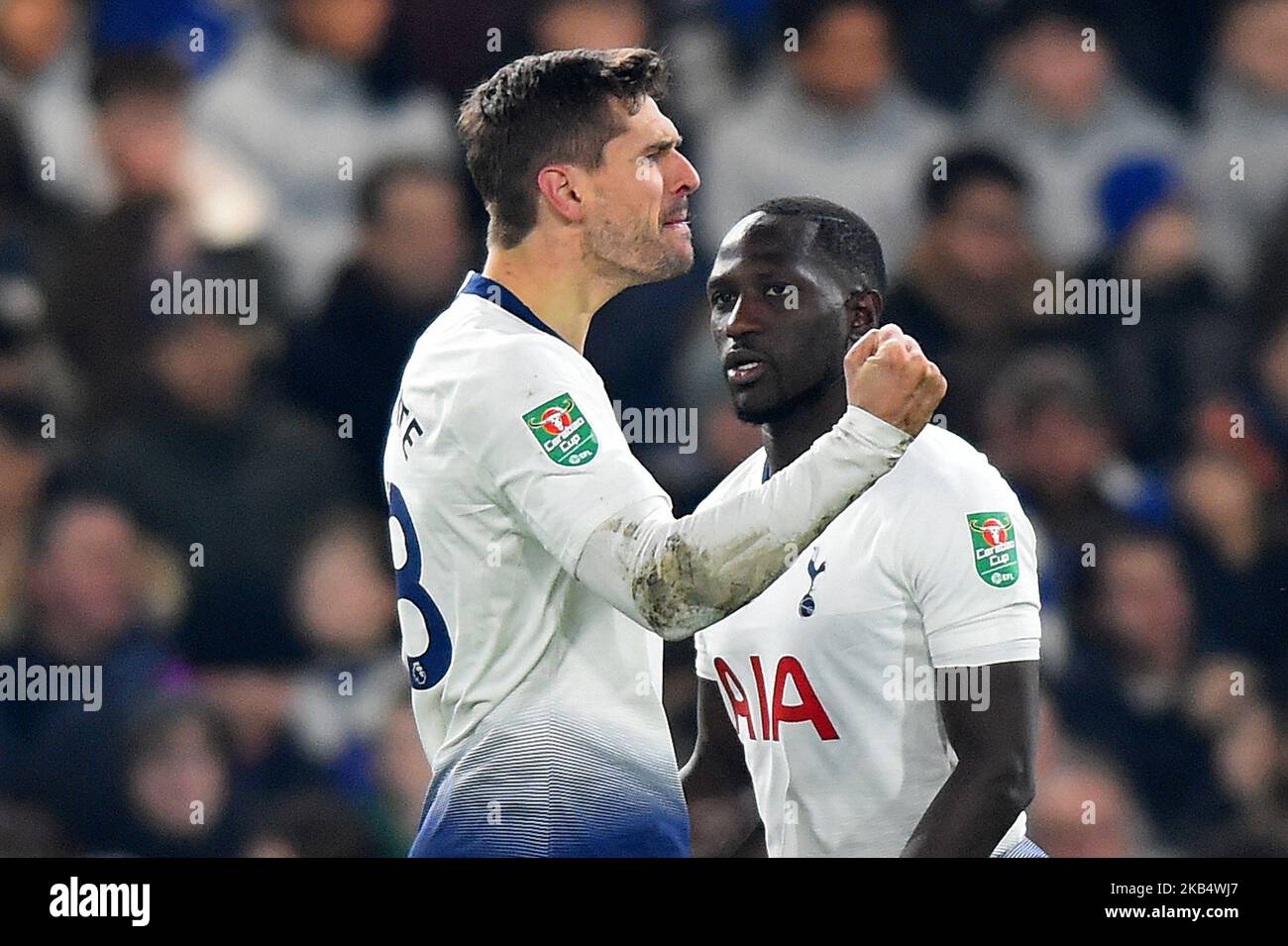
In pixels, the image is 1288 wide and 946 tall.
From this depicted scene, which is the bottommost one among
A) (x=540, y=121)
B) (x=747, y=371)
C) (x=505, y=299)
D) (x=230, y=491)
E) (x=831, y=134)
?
(x=230, y=491)

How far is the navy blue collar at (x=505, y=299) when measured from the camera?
10.4ft

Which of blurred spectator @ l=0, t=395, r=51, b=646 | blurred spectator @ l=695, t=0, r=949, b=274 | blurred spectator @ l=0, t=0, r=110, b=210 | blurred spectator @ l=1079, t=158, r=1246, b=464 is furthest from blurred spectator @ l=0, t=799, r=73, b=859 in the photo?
blurred spectator @ l=1079, t=158, r=1246, b=464

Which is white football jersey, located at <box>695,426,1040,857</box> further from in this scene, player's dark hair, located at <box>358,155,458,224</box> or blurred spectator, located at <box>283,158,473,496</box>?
player's dark hair, located at <box>358,155,458,224</box>

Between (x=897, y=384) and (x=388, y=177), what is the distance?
88.3 inches

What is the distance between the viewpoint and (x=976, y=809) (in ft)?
10.5

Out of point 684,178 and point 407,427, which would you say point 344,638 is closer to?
point 407,427

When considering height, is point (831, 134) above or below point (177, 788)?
above

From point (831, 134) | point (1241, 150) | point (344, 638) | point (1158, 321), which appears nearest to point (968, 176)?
point (831, 134)

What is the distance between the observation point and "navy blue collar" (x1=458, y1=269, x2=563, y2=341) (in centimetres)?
→ 317

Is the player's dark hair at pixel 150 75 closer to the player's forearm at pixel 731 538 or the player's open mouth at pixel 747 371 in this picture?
the player's open mouth at pixel 747 371
